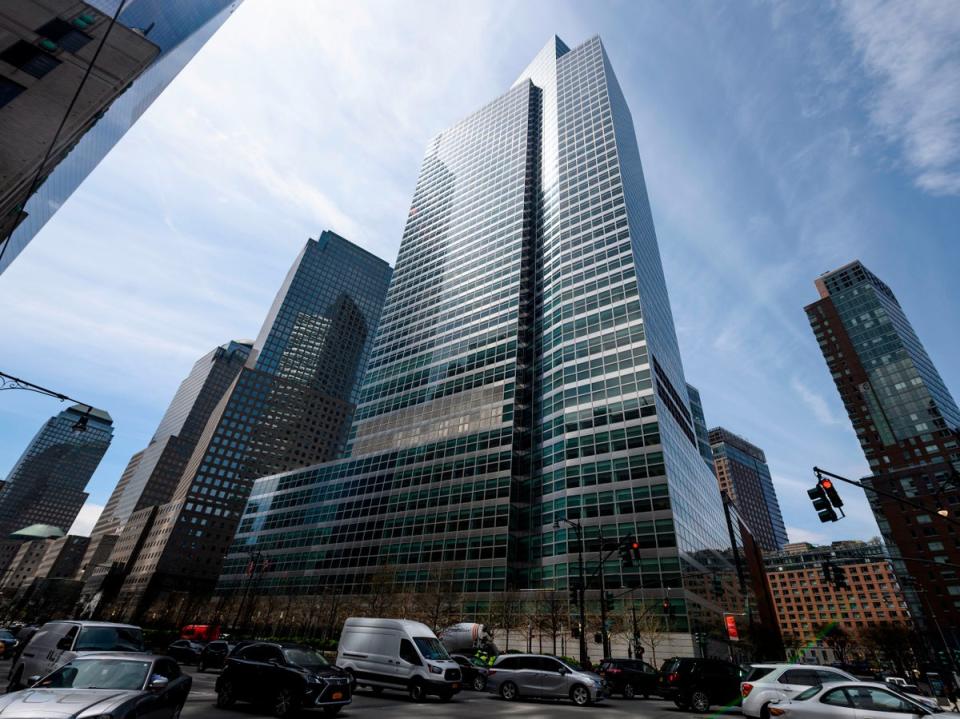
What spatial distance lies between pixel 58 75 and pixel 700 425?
126 meters

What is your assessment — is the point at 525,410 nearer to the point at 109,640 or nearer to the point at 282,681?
the point at 282,681

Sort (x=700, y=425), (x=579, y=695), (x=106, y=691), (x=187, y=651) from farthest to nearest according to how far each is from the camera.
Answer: (x=700, y=425), (x=187, y=651), (x=579, y=695), (x=106, y=691)

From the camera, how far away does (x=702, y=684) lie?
57.2 ft

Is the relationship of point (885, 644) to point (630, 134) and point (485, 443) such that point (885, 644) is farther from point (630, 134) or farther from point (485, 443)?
point (630, 134)

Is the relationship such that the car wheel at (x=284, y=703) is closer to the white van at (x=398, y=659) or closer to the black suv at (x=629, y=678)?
the white van at (x=398, y=659)

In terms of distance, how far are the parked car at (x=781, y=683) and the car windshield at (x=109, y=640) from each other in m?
18.2

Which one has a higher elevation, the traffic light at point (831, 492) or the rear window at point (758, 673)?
the traffic light at point (831, 492)

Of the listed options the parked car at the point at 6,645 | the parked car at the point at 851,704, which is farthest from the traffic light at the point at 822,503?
the parked car at the point at 6,645

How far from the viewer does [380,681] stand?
16.5 m

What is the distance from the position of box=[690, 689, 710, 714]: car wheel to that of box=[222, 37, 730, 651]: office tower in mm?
31400

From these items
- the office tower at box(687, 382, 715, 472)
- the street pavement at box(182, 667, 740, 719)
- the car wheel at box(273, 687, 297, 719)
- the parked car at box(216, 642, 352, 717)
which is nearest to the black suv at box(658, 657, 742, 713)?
the street pavement at box(182, 667, 740, 719)

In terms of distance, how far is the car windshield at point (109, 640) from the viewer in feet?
38.7

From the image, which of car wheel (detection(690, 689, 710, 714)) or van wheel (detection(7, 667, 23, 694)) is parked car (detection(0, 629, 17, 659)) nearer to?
van wheel (detection(7, 667, 23, 694))

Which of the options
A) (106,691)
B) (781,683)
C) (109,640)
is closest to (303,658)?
(109,640)
